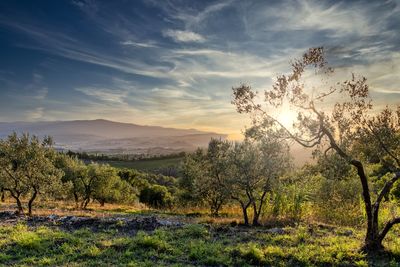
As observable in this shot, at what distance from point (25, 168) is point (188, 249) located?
949 inches

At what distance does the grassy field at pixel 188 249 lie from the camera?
1675cm

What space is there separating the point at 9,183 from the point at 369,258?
33.3m

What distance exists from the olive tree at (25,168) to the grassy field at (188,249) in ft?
44.1

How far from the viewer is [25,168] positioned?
→ 36469 millimetres

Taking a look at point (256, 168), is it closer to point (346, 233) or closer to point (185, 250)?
point (346, 233)

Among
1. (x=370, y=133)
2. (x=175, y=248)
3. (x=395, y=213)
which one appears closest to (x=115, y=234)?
(x=175, y=248)

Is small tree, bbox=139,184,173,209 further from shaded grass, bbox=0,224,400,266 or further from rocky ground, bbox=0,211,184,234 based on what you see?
shaded grass, bbox=0,224,400,266

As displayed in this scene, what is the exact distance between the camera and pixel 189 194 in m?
57.6

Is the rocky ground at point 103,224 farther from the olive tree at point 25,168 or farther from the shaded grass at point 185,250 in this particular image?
the olive tree at point 25,168

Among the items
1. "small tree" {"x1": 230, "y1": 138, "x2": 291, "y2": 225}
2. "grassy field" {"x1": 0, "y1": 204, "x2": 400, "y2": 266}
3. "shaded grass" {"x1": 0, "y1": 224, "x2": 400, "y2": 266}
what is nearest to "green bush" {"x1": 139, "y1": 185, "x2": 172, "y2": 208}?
"small tree" {"x1": 230, "y1": 138, "x2": 291, "y2": 225}

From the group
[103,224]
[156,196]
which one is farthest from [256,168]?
[156,196]

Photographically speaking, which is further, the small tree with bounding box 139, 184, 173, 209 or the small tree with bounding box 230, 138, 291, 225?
the small tree with bounding box 139, 184, 173, 209

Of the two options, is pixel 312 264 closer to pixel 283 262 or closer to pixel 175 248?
pixel 283 262

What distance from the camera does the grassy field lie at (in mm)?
16750
